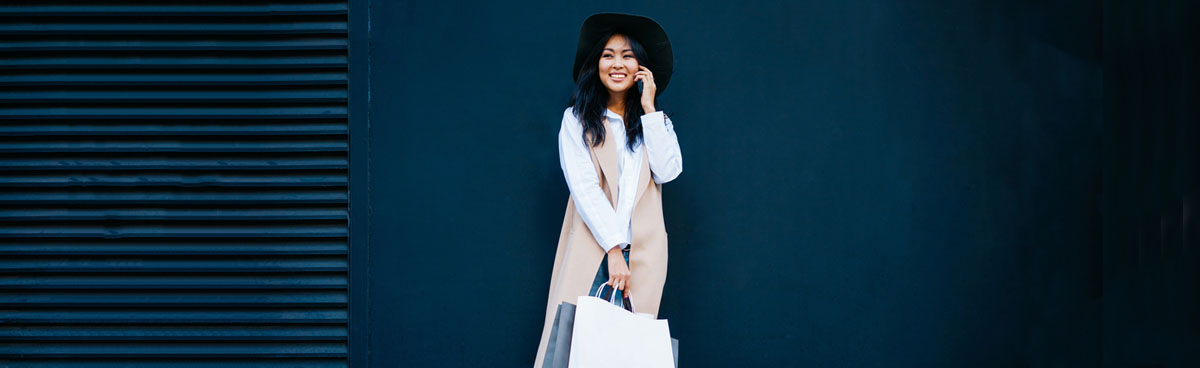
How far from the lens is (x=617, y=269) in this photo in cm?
275

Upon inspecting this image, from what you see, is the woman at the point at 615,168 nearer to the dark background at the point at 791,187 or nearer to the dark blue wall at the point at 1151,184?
the dark background at the point at 791,187

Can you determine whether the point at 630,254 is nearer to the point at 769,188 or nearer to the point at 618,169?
the point at 618,169

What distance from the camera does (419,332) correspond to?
3.66 metres

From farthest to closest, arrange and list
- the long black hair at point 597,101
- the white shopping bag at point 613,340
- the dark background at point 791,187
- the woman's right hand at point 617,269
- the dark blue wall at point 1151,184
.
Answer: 1. the dark background at point 791,187
2. the dark blue wall at point 1151,184
3. the long black hair at point 597,101
4. the woman's right hand at point 617,269
5. the white shopping bag at point 613,340

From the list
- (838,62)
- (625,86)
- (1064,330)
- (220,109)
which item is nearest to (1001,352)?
(1064,330)

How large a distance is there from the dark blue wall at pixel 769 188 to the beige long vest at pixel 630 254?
775mm

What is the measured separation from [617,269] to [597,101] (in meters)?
0.72

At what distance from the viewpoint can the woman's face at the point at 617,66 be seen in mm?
2912

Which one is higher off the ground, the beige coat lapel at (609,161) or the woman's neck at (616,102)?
the woman's neck at (616,102)

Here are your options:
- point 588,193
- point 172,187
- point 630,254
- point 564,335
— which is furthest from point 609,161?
point 172,187

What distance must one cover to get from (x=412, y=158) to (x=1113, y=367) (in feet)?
12.3

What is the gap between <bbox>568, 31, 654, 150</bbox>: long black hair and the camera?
2881mm

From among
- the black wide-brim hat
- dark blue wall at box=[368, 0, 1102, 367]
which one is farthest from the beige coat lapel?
dark blue wall at box=[368, 0, 1102, 367]

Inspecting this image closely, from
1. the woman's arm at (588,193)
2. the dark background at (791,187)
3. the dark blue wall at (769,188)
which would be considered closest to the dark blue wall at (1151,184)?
the dark background at (791,187)
